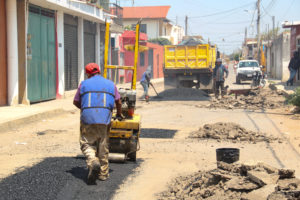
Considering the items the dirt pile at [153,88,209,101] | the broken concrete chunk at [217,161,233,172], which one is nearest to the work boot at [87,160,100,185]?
the broken concrete chunk at [217,161,233,172]

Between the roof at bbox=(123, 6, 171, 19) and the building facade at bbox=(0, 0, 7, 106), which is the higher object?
the roof at bbox=(123, 6, 171, 19)

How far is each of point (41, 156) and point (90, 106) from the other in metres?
2.30

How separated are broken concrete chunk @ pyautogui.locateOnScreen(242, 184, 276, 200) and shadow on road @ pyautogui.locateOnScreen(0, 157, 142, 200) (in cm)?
176

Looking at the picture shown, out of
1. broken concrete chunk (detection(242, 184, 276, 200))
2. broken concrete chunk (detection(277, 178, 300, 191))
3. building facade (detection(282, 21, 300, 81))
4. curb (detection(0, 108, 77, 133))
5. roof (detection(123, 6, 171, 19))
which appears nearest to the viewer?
broken concrete chunk (detection(242, 184, 276, 200))

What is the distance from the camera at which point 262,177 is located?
16.7 ft

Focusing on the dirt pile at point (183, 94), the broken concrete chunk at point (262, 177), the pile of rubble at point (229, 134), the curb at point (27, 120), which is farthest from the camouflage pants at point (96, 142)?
the dirt pile at point (183, 94)

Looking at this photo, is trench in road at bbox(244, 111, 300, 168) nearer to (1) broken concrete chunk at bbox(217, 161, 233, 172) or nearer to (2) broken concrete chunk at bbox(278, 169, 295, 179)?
(1) broken concrete chunk at bbox(217, 161, 233, 172)

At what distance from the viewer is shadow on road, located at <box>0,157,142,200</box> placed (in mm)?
5500

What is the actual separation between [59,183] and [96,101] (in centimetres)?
120

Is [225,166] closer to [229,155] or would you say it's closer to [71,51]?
[229,155]

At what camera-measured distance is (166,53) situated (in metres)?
20.5

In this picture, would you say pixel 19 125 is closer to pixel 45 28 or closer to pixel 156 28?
pixel 45 28

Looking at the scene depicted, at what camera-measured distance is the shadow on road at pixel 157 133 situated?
10.4 metres

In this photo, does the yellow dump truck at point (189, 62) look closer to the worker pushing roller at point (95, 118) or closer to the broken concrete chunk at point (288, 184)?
the worker pushing roller at point (95, 118)
